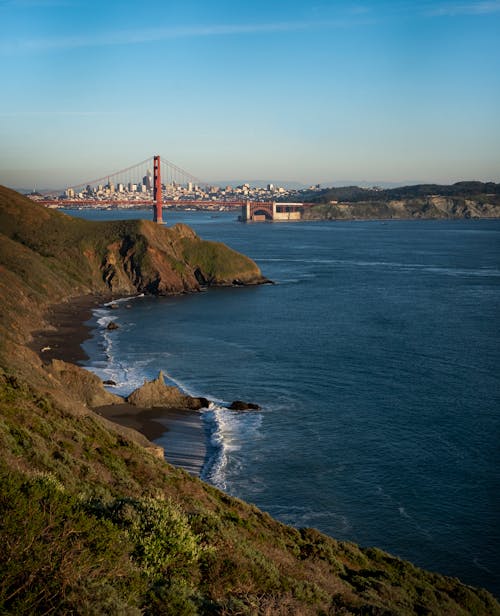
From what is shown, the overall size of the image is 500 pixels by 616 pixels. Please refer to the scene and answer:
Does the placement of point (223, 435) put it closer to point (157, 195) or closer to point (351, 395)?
point (351, 395)

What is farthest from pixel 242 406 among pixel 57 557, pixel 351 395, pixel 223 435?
pixel 57 557

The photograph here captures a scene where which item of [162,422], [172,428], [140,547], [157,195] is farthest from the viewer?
[157,195]

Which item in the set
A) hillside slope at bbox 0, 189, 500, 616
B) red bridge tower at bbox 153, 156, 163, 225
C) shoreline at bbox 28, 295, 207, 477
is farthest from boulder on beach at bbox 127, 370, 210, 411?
red bridge tower at bbox 153, 156, 163, 225

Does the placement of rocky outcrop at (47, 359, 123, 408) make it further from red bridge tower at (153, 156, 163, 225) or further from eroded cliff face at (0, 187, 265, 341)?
red bridge tower at (153, 156, 163, 225)

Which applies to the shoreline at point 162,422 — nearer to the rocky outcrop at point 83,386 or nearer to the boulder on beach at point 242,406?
the rocky outcrop at point 83,386

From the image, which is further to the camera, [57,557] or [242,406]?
[242,406]

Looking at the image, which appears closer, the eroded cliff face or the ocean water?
the ocean water
